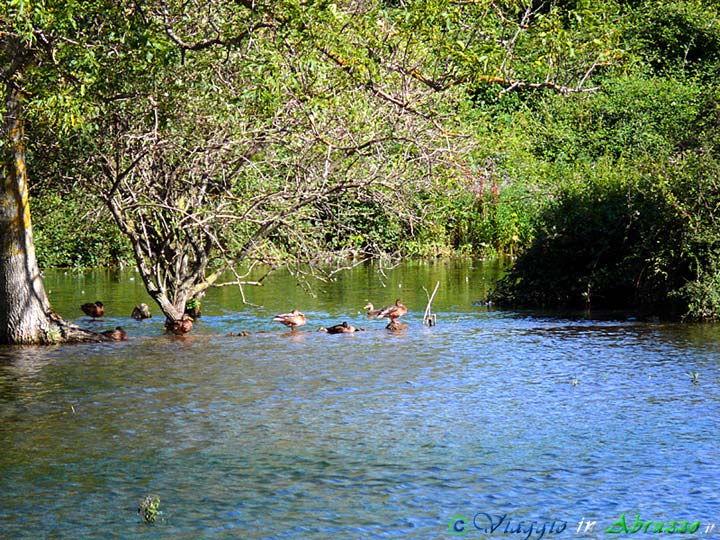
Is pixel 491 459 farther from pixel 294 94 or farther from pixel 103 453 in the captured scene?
pixel 294 94

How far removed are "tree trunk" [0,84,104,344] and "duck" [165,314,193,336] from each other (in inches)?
82.7

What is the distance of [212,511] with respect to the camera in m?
9.80

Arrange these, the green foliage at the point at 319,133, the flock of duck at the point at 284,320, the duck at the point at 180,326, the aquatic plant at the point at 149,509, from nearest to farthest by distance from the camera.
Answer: the aquatic plant at the point at 149,509, the green foliage at the point at 319,133, the flock of duck at the point at 284,320, the duck at the point at 180,326

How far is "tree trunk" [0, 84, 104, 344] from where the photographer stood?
18.6 metres

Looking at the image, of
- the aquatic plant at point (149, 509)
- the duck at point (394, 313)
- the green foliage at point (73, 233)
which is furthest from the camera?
the duck at point (394, 313)

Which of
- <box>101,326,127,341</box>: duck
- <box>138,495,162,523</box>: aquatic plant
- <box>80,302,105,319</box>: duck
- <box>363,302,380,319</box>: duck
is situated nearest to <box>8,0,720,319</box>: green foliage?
<box>80,302,105,319</box>: duck

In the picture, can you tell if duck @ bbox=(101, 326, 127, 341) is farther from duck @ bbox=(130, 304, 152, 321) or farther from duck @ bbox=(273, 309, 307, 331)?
duck @ bbox=(130, 304, 152, 321)

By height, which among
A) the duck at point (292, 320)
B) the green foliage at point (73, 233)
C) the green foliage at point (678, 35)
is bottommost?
the duck at point (292, 320)

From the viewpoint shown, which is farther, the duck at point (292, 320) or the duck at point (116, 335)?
the duck at point (292, 320)

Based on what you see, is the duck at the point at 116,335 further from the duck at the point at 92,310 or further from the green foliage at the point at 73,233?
the duck at the point at 92,310

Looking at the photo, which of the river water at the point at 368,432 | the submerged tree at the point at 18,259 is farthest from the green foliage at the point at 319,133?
the river water at the point at 368,432

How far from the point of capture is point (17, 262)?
18891 mm

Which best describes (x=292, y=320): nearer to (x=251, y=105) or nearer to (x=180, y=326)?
(x=180, y=326)

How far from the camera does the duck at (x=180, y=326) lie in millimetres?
20734
